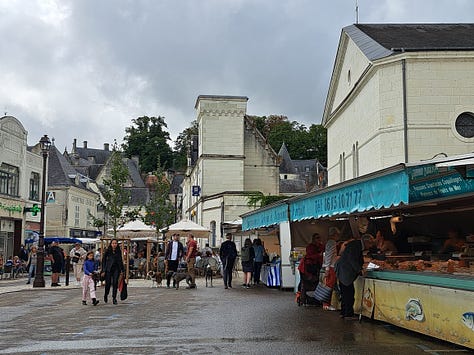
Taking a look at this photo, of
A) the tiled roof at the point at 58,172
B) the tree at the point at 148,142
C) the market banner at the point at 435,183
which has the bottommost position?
the market banner at the point at 435,183

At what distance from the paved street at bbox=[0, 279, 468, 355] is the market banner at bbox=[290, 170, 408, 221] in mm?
2170

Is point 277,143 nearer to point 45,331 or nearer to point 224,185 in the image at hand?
point 224,185

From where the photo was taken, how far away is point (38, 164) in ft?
152

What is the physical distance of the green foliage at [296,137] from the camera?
351 feet

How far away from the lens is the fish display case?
30.3 feet

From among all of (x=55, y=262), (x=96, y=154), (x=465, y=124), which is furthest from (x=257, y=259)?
(x=96, y=154)

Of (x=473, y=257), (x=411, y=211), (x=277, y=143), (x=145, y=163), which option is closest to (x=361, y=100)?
(x=411, y=211)

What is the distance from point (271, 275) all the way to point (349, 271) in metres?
10.6

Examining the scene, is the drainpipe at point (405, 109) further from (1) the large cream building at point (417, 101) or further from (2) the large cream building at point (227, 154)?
(2) the large cream building at point (227, 154)

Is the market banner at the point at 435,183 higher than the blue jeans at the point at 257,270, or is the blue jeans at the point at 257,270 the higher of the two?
the market banner at the point at 435,183

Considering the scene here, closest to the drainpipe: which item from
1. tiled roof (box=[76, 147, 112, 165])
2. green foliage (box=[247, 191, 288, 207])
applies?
green foliage (box=[247, 191, 288, 207])

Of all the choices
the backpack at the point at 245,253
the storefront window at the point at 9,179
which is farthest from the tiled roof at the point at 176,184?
the backpack at the point at 245,253

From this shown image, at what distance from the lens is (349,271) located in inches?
515

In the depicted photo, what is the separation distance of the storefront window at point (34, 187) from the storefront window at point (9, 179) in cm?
269
